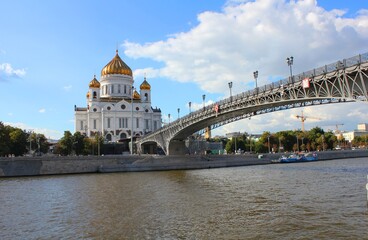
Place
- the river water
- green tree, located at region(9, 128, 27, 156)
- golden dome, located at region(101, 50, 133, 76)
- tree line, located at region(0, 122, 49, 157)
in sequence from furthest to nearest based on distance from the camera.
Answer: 1. golden dome, located at region(101, 50, 133, 76)
2. green tree, located at region(9, 128, 27, 156)
3. tree line, located at region(0, 122, 49, 157)
4. the river water

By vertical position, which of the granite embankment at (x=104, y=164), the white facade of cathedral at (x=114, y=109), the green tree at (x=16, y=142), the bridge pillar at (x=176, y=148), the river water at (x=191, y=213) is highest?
the white facade of cathedral at (x=114, y=109)

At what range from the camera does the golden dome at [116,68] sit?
104 meters

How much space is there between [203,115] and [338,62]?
2553cm

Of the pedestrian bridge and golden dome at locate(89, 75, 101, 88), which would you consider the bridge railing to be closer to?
the pedestrian bridge

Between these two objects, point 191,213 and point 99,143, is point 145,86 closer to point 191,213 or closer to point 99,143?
point 99,143

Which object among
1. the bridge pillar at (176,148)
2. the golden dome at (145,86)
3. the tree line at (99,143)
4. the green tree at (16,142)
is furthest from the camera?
the golden dome at (145,86)

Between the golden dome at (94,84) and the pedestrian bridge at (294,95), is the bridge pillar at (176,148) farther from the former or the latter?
the golden dome at (94,84)

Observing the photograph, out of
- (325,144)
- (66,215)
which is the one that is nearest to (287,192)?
(66,215)

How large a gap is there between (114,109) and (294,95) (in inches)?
2768

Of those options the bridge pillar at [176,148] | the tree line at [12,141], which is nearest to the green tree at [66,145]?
the tree line at [12,141]

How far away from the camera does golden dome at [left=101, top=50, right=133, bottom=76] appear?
340ft

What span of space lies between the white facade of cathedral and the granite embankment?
130 ft

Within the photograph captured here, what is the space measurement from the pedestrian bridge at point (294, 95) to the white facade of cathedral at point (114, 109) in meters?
39.5

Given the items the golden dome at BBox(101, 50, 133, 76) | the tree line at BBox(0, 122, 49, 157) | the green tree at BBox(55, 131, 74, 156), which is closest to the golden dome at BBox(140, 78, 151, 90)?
the golden dome at BBox(101, 50, 133, 76)
